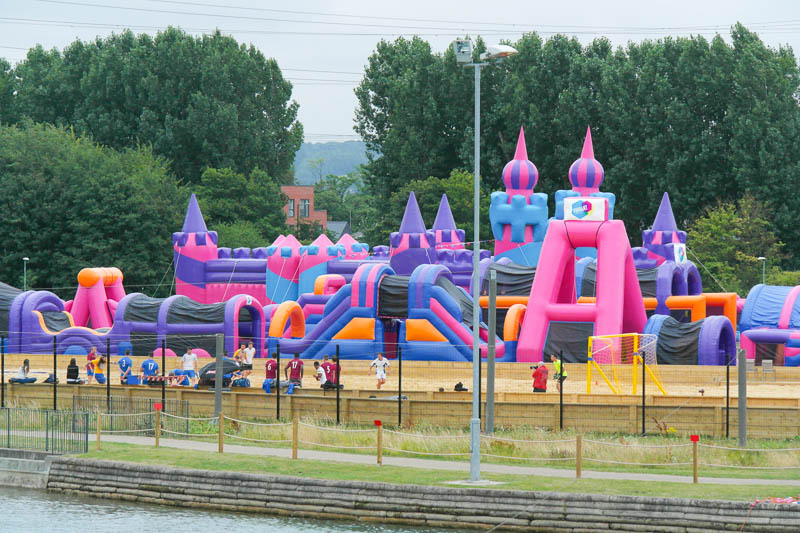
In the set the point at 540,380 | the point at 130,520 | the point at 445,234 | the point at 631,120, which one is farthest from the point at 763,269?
the point at 130,520

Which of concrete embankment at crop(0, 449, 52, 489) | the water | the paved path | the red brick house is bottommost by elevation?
the water

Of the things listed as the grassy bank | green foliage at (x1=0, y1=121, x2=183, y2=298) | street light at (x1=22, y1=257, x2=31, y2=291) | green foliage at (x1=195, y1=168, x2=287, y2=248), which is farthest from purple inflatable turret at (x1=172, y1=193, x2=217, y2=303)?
the grassy bank

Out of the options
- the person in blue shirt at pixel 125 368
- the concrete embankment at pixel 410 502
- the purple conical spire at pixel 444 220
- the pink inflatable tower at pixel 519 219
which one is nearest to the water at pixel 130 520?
the concrete embankment at pixel 410 502

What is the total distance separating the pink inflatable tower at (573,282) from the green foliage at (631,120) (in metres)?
39.0

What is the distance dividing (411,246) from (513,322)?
13.4 m

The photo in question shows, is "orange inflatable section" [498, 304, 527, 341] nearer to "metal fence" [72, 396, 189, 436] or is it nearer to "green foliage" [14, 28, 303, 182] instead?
"metal fence" [72, 396, 189, 436]

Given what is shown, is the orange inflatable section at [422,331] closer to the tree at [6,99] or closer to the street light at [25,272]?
the street light at [25,272]

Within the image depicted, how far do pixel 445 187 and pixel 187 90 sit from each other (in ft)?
84.4

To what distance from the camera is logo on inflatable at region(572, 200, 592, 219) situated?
157 ft

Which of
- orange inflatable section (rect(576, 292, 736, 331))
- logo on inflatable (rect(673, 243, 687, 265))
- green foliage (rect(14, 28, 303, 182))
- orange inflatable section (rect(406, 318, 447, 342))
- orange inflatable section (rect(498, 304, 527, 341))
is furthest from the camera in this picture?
green foliage (rect(14, 28, 303, 182))

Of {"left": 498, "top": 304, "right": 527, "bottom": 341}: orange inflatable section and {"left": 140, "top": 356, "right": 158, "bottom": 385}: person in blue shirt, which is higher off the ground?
{"left": 498, "top": 304, "right": 527, "bottom": 341}: orange inflatable section

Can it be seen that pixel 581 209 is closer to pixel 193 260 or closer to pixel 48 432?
pixel 193 260

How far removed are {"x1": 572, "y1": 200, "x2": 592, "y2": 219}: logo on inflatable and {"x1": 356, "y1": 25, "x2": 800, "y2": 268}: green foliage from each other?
128ft

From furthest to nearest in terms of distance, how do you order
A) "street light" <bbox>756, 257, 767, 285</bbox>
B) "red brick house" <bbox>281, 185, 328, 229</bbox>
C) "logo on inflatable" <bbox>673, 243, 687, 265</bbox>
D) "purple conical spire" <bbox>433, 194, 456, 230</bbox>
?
"red brick house" <bbox>281, 185, 328, 229</bbox> < "street light" <bbox>756, 257, 767, 285</bbox> < "purple conical spire" <bbox>433, 194, 456, 230</bbox> < "logo on inflatable" <bbox>673, 243, 687, 265</bbox>
